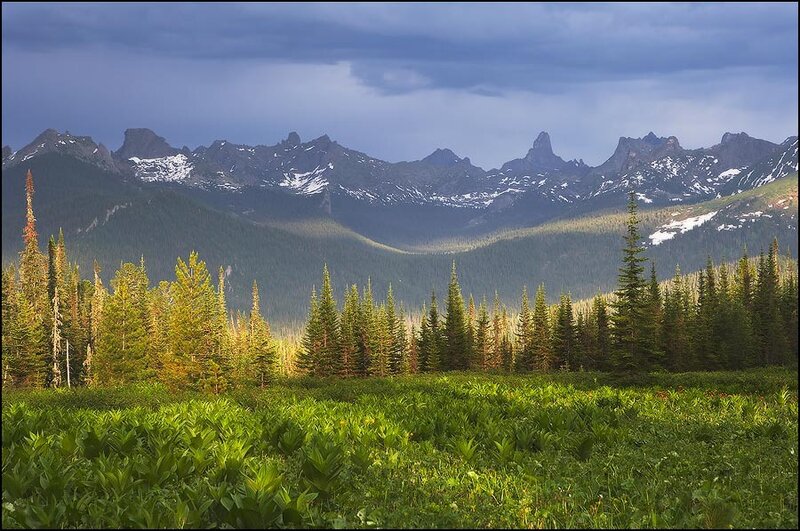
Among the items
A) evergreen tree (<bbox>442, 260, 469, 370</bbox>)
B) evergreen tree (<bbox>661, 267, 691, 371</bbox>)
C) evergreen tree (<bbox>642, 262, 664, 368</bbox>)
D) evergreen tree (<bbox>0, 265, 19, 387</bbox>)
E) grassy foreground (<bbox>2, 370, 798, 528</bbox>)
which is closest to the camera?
grassy foreground (<bbox>2, 370, 798, 528</bbox>)

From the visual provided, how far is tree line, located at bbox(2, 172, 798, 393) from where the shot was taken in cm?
4747

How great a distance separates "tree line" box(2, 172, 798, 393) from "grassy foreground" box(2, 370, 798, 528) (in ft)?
96.8

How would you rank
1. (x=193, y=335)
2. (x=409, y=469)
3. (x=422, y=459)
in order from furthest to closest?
(x=193, y=335)
(x=422, y=459)
(x=409, y=469)

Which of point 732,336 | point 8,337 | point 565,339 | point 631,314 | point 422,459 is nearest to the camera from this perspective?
point 422,459

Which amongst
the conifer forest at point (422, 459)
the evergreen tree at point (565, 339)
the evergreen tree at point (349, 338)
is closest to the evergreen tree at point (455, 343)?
the evergreen tree at point (349, 338)

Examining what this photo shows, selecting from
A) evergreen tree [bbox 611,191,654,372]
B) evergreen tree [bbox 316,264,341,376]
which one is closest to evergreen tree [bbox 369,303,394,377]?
evergreen tree [bbox 316,264,341,376]

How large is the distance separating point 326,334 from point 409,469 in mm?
57705

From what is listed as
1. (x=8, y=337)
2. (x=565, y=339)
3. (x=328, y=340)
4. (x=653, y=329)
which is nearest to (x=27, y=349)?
(x=8, y=337)

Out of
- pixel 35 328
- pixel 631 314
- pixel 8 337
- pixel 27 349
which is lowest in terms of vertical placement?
pixel 27 349

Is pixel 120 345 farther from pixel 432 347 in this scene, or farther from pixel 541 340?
pixel 541 340

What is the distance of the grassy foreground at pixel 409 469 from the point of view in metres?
7.71

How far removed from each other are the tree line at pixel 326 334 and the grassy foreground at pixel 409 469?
29501 mm

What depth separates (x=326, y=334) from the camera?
67.9 m

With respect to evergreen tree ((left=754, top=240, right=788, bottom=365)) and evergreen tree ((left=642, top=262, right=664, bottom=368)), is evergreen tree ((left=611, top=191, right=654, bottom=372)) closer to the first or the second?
evergreen tree ((left=642, top=262, right=664, bottom=368))
